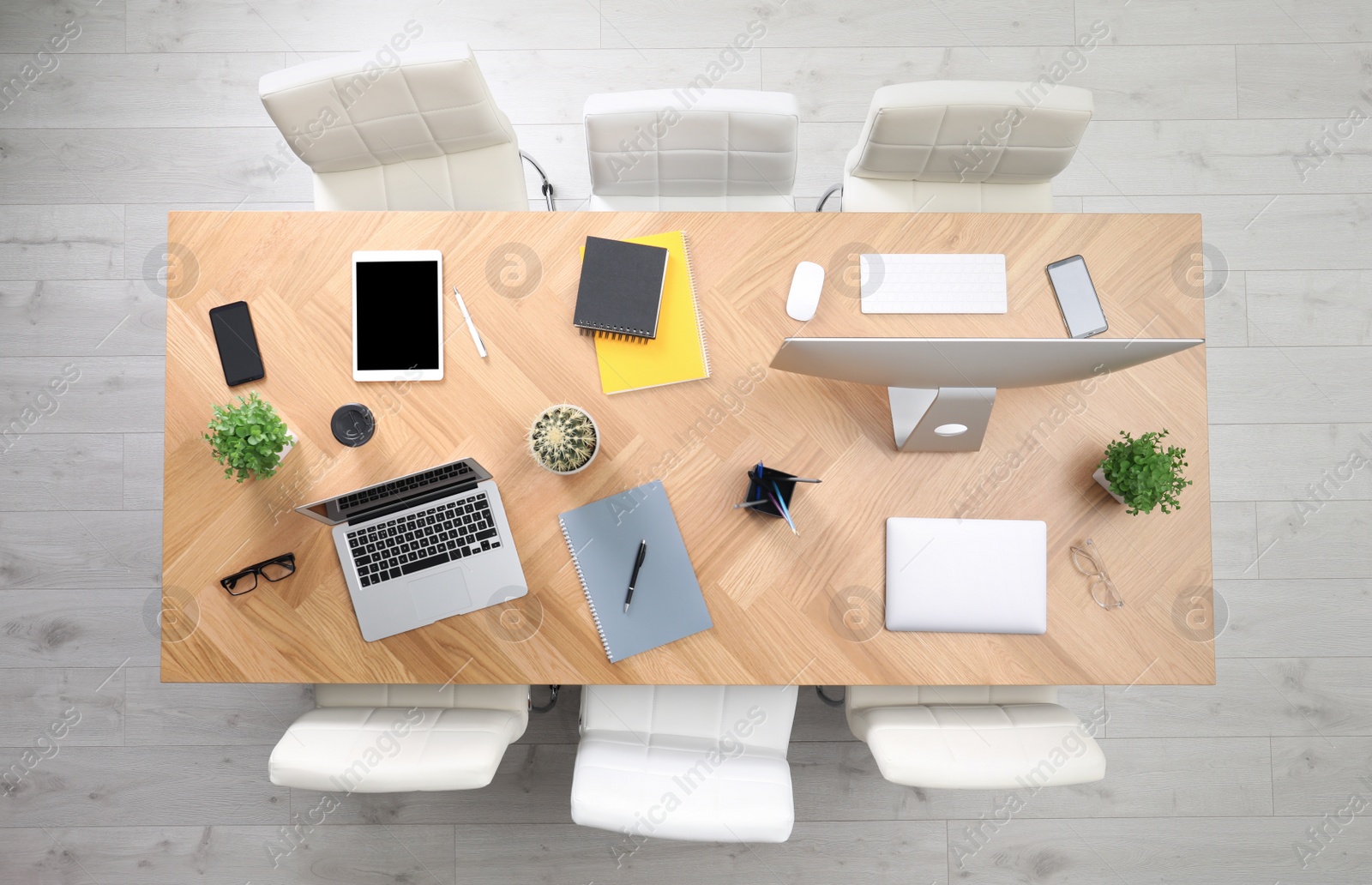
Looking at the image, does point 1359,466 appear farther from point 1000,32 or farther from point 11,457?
point 11,457

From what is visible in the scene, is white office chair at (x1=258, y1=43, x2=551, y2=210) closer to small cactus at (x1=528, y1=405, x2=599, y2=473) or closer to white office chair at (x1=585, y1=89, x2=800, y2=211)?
white office chair at (x1=585, y1=89, x2=800, y2=211)

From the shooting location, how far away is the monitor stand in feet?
4.16

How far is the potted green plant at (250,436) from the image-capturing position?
51.2 inches

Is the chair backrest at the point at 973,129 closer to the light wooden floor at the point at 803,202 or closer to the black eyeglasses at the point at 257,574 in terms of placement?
the light wooden floor at the point at 803,202

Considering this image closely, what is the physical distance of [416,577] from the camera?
1.42 m

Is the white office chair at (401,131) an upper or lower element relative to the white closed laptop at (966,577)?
upper

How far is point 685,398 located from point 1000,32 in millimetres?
1754

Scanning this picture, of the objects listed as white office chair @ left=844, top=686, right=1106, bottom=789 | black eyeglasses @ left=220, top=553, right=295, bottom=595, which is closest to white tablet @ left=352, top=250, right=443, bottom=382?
black eyeglasses @ left=220, top=553, right=295, bottom=595

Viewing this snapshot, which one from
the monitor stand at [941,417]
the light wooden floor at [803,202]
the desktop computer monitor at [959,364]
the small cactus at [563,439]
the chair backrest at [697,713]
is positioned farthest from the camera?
the light wooden floor at [803,202]

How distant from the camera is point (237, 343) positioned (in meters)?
1.46

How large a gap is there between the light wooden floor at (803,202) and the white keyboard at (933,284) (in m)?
0.85

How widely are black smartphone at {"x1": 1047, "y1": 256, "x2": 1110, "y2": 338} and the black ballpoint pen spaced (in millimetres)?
995

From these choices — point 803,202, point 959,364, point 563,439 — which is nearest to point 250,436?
point 563,439

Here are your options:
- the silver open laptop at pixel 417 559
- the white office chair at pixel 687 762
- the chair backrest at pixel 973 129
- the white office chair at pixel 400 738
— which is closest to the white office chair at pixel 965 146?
the chair backrest at pixel 973 129
